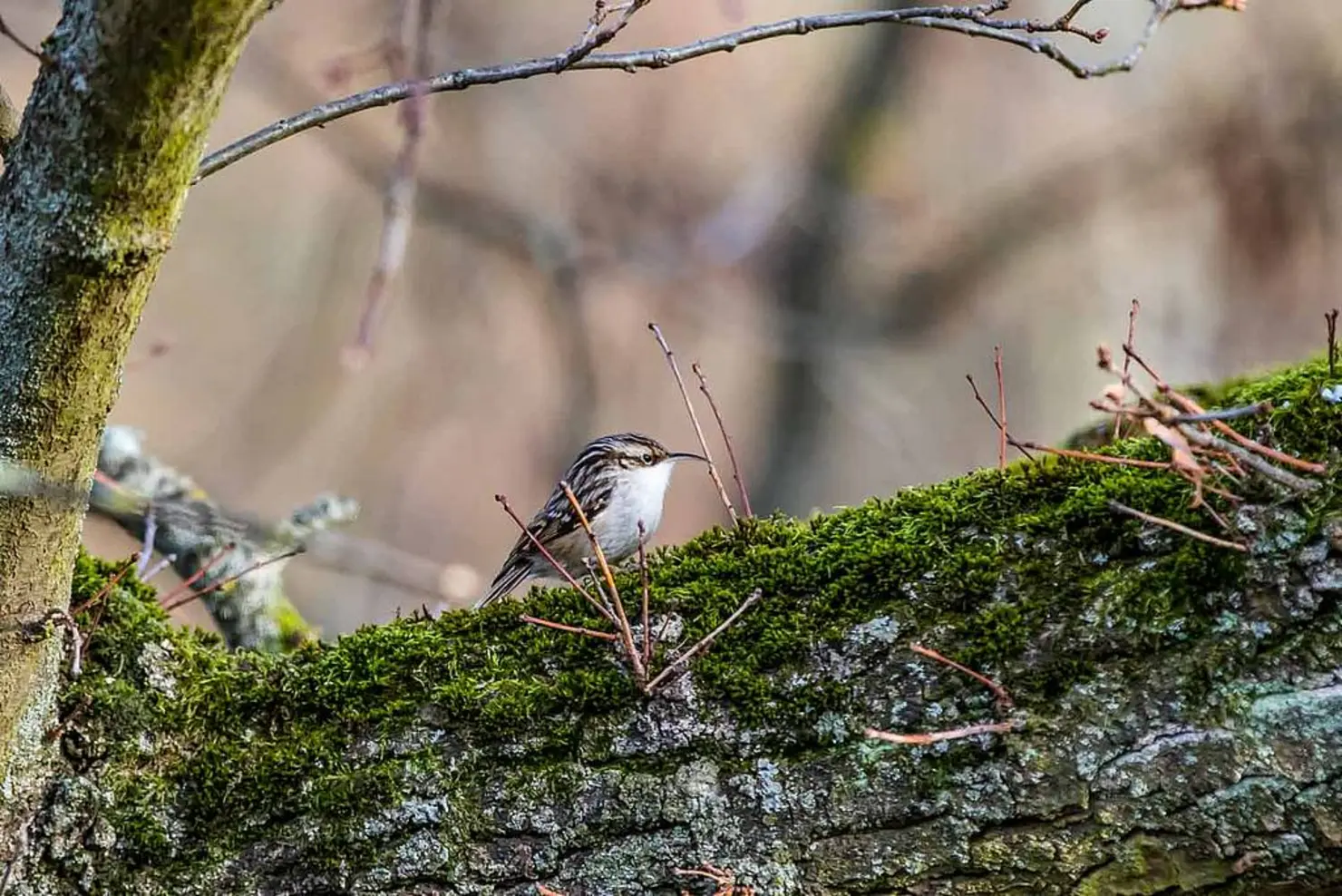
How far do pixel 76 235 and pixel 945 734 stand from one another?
195 cm

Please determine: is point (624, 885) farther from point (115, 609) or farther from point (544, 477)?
point (544, 477)

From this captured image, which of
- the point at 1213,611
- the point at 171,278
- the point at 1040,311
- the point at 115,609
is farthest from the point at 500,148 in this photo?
the point at 1213,611

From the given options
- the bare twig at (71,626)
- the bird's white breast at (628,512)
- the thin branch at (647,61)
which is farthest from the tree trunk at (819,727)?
the bird's white breast at (628,512)

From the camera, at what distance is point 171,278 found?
14.4m

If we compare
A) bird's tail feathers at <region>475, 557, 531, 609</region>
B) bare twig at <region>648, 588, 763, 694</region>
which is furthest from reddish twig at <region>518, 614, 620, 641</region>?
bird's tail feathers at <region>475, 557, 531, 609</region>

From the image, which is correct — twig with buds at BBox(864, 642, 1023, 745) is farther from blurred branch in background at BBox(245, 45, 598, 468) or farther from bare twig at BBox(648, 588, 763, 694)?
blurred branch in background at BBox(245, 45, 598, 468)

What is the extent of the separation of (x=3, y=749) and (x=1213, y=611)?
8.74 feet

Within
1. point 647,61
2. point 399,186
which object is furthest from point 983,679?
point 399,186

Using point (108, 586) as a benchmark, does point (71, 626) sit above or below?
below

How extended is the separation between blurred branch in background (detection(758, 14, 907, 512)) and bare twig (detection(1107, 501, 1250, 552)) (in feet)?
31.9

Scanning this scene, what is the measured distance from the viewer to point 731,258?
13062 mm

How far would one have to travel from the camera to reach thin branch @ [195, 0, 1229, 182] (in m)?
2.79

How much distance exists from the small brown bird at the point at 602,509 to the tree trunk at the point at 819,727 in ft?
6.25

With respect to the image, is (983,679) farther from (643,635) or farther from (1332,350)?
(1332,350)
